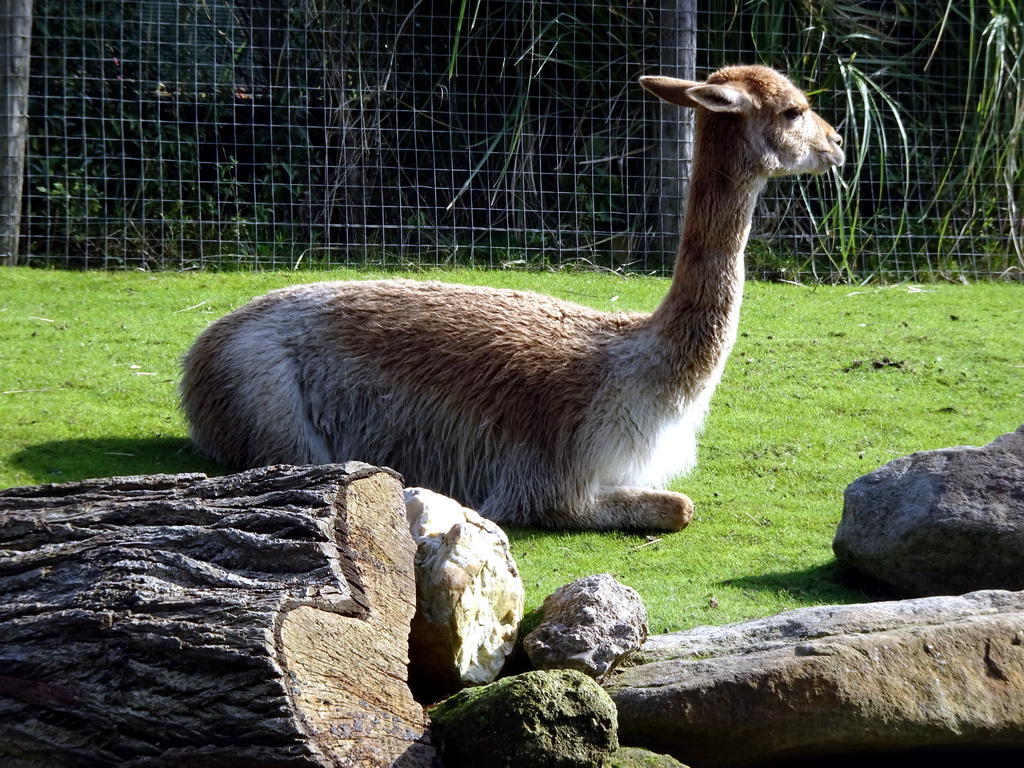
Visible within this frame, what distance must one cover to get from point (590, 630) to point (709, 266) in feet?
7.65

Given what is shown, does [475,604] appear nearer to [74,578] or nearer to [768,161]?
[74,578]

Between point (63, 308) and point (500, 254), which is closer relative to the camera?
point (63, 308)

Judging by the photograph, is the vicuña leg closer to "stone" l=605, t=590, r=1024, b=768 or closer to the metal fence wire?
"stone" l=605, t=590, r=1024, b=768

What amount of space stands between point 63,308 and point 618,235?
459 cm

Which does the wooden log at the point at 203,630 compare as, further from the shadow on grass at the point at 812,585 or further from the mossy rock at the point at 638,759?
the shadow on grass at the point at 812,585

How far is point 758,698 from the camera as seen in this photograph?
10.5ft

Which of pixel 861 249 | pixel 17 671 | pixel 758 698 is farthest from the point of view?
pixel 861 249

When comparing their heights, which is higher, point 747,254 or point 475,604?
point 747,254

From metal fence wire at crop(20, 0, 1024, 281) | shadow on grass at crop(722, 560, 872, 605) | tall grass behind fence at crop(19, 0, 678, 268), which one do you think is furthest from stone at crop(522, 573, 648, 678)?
tall grass behind fence at crop(19, 0, 678, 268)

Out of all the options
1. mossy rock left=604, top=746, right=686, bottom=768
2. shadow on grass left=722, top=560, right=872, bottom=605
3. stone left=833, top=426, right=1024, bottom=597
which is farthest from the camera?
shadow on grass left=722, top=560, right=872, bottom=605

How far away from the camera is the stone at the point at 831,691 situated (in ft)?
10.5

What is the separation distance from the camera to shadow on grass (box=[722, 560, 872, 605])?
4258 millimetres

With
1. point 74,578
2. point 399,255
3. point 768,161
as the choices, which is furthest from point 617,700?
point 399,255

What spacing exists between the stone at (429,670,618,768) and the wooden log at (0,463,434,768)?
105mm
